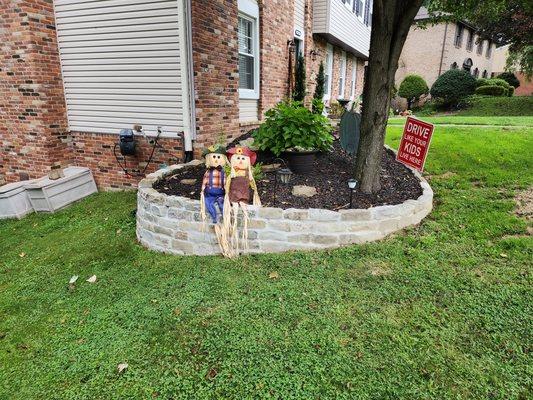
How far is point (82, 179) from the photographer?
22.1 feet

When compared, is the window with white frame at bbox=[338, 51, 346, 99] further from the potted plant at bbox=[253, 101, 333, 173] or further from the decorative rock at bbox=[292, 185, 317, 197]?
the decorative rock at bbox=[292, 185, 317, 197]

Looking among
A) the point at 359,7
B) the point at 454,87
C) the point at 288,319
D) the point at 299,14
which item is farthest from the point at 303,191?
the point at 454,87

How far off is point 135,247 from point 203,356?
2.32 m

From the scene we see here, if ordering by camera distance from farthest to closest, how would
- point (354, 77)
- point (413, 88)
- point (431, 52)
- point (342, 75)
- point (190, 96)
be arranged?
1. point (431, 52)
2. point (413, 88)
3. point (354, 77)
4. point (342, 75)
5. point (190, 96)

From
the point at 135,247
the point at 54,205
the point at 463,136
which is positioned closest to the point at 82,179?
the point at 54,205

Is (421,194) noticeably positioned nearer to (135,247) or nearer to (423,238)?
(423,238)

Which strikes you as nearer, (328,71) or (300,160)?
(300,160)

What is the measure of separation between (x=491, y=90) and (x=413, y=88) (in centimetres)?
451

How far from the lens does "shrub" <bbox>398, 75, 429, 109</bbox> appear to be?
21.9 metres

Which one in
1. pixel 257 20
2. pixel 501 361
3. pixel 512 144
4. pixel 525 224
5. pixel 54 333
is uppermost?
pixel 257 20

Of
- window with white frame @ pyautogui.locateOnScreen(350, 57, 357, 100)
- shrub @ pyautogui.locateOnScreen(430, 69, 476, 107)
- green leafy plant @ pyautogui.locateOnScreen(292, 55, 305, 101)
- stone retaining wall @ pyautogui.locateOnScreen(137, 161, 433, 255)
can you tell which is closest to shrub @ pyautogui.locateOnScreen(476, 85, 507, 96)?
shrub @ pyautogui.locateOnScreen(430, 69, 476, 107)

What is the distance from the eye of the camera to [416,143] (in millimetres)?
4598

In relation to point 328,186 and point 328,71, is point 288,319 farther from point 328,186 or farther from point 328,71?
point 328,71

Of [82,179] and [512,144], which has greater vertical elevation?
[512,144]
